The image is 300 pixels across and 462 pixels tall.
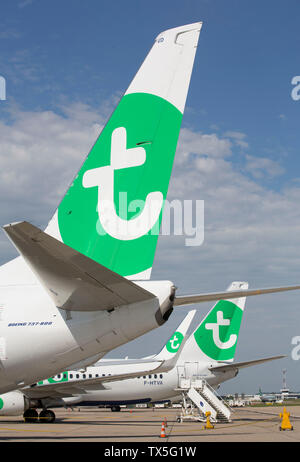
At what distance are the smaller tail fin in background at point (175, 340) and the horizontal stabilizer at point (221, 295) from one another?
29532 mm

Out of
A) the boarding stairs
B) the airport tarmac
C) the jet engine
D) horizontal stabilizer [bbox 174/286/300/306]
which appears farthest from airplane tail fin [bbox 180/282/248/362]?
horizontal stabilizer [bbox 174/286/300/306]

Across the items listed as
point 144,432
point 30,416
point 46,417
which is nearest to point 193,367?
point 46,417

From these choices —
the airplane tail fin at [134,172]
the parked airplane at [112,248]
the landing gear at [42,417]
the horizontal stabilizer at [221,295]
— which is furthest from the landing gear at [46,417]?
the horizontal stabilizer at [221,295]

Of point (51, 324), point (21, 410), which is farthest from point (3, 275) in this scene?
point (21, 410)

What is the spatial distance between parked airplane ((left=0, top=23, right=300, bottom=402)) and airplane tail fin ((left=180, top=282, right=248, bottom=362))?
2599 centimetres

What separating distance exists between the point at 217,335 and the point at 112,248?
27.7 m

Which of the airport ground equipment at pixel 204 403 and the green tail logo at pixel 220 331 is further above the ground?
the green tail logo at pixel 220 331

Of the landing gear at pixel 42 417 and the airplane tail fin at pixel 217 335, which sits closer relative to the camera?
the landing gear at pixel 42 417

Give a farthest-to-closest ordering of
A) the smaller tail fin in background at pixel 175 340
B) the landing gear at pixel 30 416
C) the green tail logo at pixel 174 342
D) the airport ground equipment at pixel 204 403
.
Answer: the green tail logo at pixel 174 342 < the smaller tail fin in background at pixel 175 340 < the landing gear at pixel 30 416 < the airport ground equipment at pixel 204 403

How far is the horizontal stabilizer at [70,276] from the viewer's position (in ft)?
17.3

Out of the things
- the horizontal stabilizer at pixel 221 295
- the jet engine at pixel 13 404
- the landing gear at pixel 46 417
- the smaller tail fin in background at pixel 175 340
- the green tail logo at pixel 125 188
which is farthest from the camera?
the smaller tail fin in background at pixel 175 340

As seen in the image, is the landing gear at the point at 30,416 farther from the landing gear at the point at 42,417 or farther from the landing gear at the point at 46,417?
the landing gear at the point at 46,417

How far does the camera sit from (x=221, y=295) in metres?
7.39

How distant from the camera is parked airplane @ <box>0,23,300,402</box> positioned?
7.34 meters
